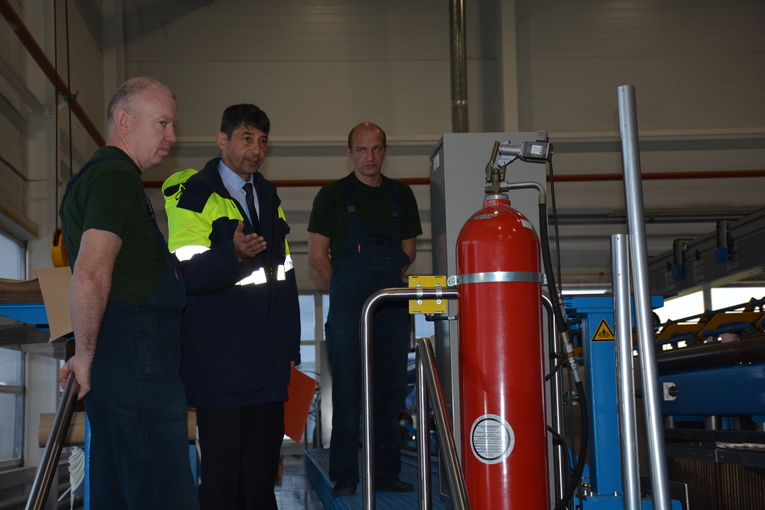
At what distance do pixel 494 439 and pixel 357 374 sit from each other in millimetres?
1393

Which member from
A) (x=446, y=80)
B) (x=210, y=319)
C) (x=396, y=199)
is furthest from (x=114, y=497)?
(x=446, y=80)

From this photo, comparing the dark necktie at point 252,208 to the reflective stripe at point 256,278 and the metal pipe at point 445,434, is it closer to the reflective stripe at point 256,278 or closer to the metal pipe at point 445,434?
the reflective stripe at point 256,278

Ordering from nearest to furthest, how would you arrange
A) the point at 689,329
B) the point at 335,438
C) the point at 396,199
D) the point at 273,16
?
the point at 335,438, the point at 396,199, the point at 689,329, the point at 273,16

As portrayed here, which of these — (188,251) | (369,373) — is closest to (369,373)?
(369,373)

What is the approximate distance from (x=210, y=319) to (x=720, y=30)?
9.03m

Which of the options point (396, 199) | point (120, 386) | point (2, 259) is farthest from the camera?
point (2, 259)

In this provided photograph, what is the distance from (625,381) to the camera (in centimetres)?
140

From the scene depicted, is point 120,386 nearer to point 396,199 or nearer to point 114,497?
point 114,497

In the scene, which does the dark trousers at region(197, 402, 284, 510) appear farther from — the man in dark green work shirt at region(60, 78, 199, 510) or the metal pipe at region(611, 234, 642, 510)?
the metal pipe at region(611, 234, 642, 510)

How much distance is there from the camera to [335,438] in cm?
345

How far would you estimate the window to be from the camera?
677 cm

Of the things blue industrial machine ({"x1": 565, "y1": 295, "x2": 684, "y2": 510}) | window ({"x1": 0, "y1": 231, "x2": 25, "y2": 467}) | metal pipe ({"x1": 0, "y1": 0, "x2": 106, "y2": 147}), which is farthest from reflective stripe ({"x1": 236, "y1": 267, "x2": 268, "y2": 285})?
window ({"x1": 0, "y1": 231, "x2": 25, "y2": 467})

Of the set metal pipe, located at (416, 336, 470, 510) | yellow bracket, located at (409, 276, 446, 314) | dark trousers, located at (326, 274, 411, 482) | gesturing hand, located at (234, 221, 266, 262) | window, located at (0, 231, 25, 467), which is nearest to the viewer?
metal pipe, located at (416, 336, 470, 510)

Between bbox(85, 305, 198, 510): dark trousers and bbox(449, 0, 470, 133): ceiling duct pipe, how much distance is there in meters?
7.05
